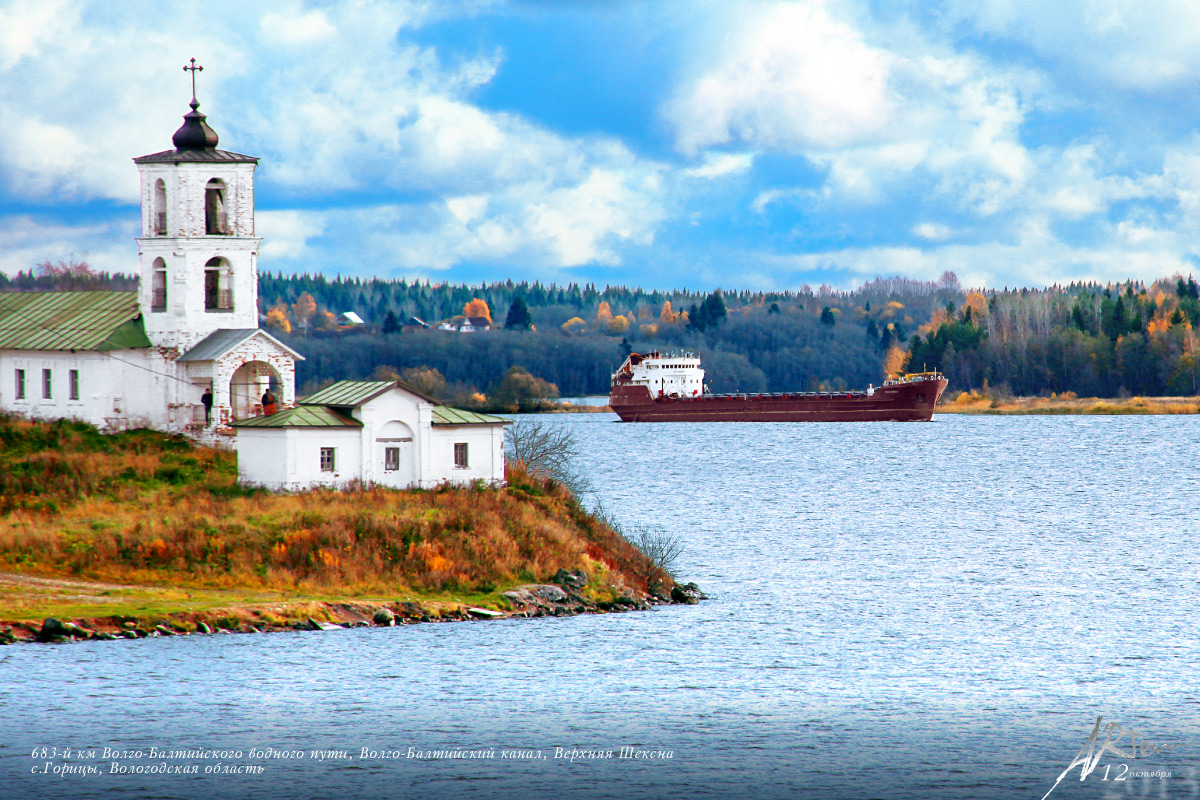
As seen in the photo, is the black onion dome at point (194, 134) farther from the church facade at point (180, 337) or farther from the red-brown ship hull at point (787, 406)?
the red-brown ship hull at point (787, 406)

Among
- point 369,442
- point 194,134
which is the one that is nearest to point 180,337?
point 194,134

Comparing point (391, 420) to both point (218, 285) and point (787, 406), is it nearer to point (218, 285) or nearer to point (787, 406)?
point (218, 285)

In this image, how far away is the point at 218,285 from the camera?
139 ft

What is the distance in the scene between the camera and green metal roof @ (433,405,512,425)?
126ft

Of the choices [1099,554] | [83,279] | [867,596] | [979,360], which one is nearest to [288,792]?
[867,596]

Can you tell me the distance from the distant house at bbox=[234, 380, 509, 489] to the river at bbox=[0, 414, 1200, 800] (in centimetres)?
750

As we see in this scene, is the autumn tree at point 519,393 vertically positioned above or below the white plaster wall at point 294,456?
above

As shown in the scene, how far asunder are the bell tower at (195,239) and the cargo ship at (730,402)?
10113 centimetres

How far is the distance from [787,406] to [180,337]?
344ft

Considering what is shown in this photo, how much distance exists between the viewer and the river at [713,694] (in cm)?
1905

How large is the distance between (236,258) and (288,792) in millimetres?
26672
